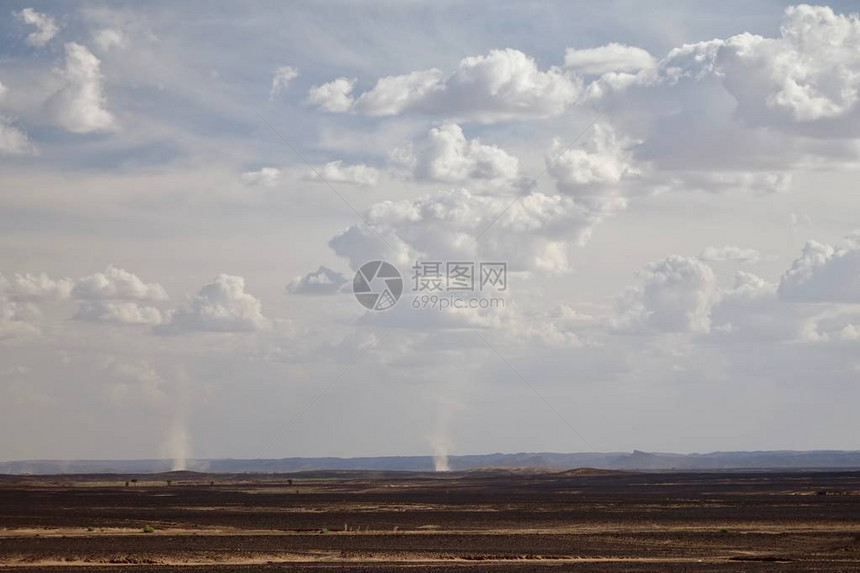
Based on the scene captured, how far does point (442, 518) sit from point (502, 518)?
443 cm

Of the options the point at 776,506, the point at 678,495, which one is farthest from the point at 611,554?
the point at 678,495

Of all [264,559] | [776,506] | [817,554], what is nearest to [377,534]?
[264,559]

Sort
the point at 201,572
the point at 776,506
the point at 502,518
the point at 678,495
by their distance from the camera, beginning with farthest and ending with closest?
the point at 678,495 → the point at 776,506 → the point at 502,518 → the point at 201,572

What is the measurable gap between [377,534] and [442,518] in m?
15.3

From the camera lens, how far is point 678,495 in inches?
4764

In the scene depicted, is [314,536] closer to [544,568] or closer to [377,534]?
[377,534]

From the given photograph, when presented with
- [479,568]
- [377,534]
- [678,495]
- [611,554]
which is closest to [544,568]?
[479,568]

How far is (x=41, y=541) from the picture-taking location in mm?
64500

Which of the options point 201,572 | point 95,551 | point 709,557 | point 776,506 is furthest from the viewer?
point 776,506

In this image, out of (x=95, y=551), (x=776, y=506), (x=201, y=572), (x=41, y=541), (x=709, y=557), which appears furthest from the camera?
(x=776, y=506)

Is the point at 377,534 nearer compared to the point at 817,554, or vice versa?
the point at 817,554

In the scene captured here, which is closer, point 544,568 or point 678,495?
point 544,568

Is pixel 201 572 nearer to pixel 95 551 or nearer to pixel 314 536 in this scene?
pixel 95 551

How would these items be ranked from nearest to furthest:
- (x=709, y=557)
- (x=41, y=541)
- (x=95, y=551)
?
(x=709, y=557) < (x=95, y=551) < (x=41, y=541)
